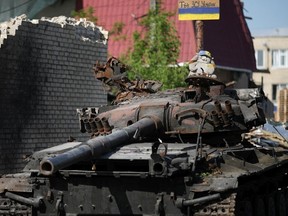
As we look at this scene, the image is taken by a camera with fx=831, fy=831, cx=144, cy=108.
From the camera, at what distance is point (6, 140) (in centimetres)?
1554

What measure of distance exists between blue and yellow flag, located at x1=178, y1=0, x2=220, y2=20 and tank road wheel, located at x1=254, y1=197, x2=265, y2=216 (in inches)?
316

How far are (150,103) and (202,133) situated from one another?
3.15 feet

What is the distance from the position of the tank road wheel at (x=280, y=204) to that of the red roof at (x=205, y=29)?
14.9 metres

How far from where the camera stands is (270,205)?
11344 mm

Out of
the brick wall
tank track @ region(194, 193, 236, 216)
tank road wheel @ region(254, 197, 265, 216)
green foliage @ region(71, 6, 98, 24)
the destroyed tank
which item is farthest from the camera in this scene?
green foliage @ region(71, 6, 98, 24)

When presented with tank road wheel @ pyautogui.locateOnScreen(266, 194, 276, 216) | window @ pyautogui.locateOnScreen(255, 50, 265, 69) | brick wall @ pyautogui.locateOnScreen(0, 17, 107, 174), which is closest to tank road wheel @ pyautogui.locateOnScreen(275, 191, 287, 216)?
tank road wheel @ pyautogui.locateOnScreen(266, 194, 276, 216)

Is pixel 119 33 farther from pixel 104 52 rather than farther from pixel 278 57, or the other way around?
pixel 278 57

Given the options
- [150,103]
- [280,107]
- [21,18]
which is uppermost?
[21,18]

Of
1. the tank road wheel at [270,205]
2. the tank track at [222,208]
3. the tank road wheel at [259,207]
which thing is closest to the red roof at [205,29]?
the tank road wheel at [270,205]

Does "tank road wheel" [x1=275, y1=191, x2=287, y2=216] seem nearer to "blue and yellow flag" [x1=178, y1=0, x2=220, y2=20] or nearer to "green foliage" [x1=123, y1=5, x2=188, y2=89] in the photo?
"blue and yellow flag" [x1=178, y1=0, x2=220, y2=20]

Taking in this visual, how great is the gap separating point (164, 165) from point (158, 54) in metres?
12.7

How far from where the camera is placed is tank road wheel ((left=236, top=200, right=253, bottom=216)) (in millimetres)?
9524

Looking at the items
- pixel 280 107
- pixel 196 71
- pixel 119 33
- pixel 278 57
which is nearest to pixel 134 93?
pixel 196 71

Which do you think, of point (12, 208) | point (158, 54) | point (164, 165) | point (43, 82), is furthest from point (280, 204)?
point (158, 54)
